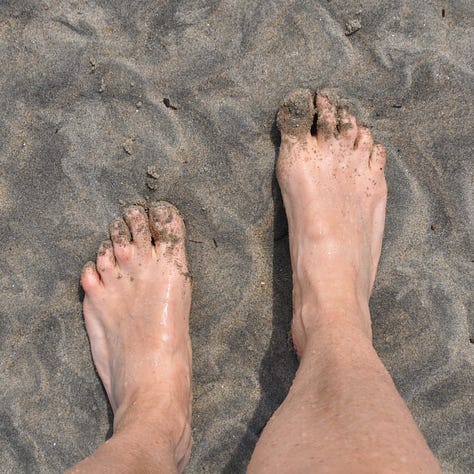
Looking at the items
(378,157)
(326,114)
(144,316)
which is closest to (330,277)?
(378,157)

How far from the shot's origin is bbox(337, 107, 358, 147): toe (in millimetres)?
2059

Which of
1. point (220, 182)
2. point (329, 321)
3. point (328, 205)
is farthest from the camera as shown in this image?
point (328, 205)

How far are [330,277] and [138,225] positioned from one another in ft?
2.48

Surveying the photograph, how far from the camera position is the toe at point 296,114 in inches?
78.9

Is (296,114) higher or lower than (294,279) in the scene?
higher

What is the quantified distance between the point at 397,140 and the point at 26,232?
143 centimetres

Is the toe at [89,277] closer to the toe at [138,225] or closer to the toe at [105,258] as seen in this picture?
the toe at [105,258]

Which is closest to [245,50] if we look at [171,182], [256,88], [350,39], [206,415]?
[256,88]

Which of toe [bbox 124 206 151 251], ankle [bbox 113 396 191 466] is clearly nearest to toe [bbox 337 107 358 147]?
toe [bbox 124 206 151 251]

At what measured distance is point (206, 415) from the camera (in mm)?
2141

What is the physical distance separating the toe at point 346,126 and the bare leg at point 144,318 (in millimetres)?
704

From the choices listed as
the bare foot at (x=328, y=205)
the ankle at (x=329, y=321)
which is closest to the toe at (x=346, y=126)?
the bare foot at (x=328, y=205)

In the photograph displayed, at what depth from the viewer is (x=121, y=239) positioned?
209cm

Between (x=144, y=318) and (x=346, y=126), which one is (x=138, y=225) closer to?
(x=144, y=318)
